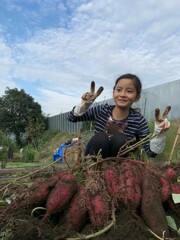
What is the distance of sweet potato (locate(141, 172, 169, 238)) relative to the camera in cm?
146

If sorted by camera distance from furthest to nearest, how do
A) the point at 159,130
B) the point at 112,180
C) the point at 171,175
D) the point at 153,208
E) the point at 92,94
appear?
the point at 92,94
the point at 159,130
the point at 171,175
the point at 112,180
the point at 153,208

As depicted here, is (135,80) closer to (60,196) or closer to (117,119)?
(117,119)

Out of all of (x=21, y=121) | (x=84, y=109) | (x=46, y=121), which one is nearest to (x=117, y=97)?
(x=84, y=109)

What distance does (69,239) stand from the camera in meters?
1.39

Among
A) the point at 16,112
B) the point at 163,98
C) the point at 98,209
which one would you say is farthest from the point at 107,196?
the point at 16,112

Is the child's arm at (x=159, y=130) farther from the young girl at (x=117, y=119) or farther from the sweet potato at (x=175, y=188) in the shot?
the sweet potato at (x=175, y=188)

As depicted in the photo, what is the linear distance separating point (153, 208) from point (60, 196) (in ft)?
1.41

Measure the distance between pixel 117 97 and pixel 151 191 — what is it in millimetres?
1317

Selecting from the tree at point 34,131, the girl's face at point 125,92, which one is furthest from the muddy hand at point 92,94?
the tree at point 34,131

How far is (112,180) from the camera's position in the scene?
1.65m

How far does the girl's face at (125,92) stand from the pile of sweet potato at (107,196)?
1.10 m

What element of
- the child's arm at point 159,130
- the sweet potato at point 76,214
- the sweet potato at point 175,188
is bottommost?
the sweet potato at point 76,214

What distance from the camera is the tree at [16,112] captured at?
1163 inches

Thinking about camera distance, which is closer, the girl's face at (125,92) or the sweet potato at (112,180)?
the sweet potato at (112,180)
